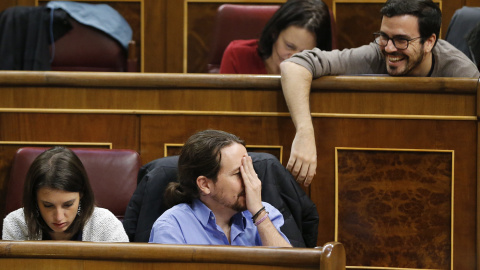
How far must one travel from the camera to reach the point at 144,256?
796 mm

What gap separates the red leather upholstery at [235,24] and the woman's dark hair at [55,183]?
0.75m

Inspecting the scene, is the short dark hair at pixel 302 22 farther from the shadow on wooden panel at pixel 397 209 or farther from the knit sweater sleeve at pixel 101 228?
the knit sweater sleeve at pixel 101 228

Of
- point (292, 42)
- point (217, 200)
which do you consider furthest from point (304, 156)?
point (292, 42)

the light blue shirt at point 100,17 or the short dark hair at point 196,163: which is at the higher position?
the light blue shirt at point 100,17

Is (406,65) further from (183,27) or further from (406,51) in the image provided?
(183,27)

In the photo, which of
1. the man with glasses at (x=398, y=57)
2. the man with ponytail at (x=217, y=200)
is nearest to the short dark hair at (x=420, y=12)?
the man with glasses at (x=398, y=57)

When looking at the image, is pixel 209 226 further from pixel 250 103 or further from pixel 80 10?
pixel 80 10

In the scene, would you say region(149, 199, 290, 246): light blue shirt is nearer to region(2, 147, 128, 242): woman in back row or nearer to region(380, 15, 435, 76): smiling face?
region(2, 147, 128, 242): woman in back row

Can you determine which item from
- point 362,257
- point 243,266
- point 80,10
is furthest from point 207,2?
point 243,266

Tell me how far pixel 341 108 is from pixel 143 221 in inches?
15.4

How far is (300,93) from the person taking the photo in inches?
48.2

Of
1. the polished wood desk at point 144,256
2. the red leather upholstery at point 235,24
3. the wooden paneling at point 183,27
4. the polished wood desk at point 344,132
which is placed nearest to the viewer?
the polished wood desk at point 144,256

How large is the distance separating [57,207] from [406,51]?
25.3 inches

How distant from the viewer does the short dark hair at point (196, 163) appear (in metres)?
1.06
